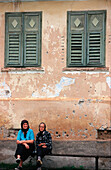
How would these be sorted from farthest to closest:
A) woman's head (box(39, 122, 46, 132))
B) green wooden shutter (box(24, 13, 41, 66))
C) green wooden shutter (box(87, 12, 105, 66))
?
green wooden shutter (box(24, 13, 41, 66))
green wooden shutter (box(87, 12, 105, 66))
woman's head (box(39, 122, 46, 132))

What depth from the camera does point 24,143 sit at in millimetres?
9164

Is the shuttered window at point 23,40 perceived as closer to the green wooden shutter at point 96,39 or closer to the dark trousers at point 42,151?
the green wooden shutter at point 96,39

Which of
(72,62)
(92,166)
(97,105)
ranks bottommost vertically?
(92,166)

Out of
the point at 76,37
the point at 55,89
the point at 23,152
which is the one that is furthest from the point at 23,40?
the point at 23,152

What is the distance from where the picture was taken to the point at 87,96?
9.85 metres

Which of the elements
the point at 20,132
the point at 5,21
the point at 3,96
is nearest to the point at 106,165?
the point at 20,132

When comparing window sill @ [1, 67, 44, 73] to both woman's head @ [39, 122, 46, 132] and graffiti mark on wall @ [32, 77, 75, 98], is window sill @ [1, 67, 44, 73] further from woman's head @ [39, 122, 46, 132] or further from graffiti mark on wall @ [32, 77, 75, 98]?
woman's head @ [39, 122, 46, 132]

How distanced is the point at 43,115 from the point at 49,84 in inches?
31.7

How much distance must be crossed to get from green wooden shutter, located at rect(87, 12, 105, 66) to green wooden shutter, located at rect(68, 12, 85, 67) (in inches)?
7.1

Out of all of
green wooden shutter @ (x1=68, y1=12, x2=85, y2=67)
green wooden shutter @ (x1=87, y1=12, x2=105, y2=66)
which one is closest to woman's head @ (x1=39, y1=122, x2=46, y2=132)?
green wooden shutter @ (x1=68, y1=12, x2=85, y2=67)

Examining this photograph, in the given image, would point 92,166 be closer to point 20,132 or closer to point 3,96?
point 20,132

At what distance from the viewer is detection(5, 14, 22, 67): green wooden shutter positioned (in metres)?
10.3

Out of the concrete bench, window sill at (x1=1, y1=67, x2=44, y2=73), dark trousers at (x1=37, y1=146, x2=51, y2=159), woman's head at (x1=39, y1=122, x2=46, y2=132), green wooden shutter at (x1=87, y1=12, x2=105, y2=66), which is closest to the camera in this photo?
dark trousers at (x1=37, y1=146, x2=51, y2=159)

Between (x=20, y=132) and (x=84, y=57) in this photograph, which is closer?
(x=20, y=132)
